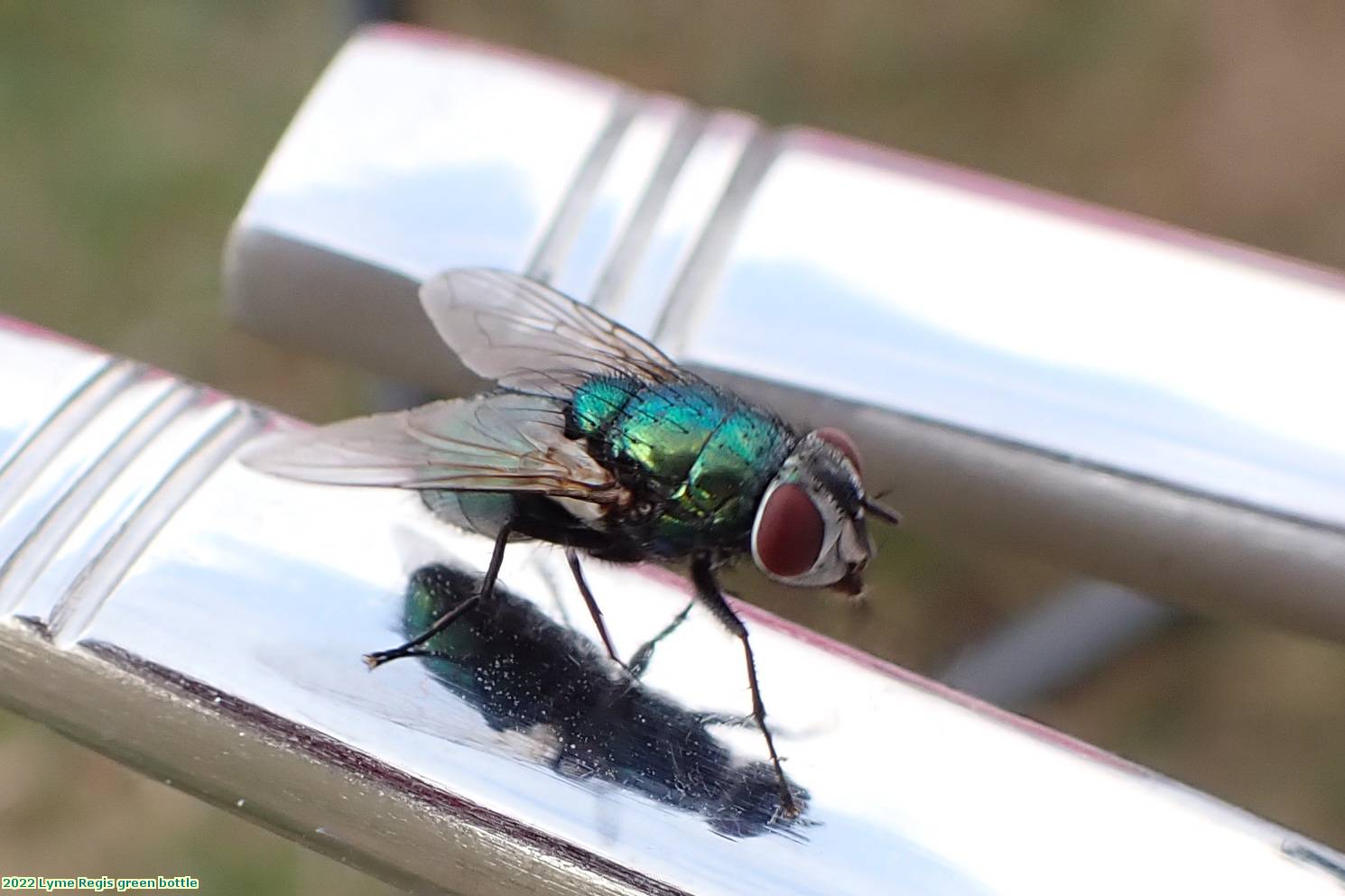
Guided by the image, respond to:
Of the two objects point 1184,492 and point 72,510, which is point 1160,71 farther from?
point 72,510

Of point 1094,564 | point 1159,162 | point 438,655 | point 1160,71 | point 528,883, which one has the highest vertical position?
point 1160,71

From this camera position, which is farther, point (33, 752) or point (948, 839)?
point (33, 752)

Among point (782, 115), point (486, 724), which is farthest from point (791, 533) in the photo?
point (782, 115)

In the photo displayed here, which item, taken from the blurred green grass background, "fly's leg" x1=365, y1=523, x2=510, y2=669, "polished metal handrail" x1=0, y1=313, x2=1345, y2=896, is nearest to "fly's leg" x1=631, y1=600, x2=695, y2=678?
"polished metal handrail" x1=0, y1=313, x2=1345, y2=896

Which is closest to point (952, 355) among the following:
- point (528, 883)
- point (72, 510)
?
point (528, 883)

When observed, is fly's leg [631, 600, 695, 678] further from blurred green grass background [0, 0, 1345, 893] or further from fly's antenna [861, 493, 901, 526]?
blurred green grass background [0, 0, 1345, 893]

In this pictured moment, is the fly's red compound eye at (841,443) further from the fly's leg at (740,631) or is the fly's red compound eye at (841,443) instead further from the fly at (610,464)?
the fly's leg at (740,631)

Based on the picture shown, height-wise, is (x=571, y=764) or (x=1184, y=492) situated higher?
(x=1184, y=492)
